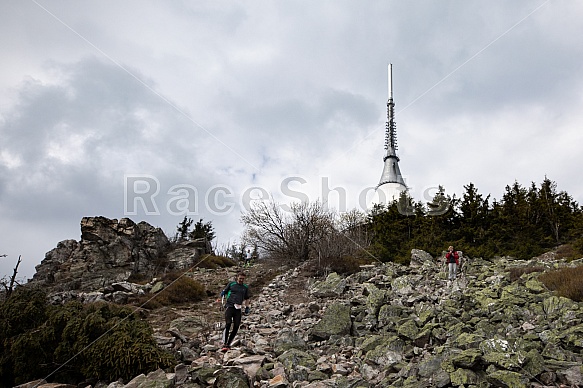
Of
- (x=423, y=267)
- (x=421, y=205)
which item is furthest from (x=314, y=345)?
(x=421, y=205)

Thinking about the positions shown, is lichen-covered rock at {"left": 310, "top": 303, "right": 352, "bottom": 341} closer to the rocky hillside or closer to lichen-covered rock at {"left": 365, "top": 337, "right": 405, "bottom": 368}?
the rocky hillside

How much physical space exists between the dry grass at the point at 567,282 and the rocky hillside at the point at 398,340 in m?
0.38

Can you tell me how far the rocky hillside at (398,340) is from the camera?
19.9ft

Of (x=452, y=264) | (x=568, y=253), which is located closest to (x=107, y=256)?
(x=452, y=264)

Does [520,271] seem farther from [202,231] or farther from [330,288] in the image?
[202,231]

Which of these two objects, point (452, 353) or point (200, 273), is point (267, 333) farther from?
point (200, 273)

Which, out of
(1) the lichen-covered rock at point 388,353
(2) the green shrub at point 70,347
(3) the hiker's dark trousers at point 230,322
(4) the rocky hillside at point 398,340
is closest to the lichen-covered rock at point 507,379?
(4) the rocky hillside at point 398,340

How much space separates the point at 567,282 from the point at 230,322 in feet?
31.0

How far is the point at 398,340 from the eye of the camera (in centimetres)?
781

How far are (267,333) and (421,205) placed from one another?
19.6 m

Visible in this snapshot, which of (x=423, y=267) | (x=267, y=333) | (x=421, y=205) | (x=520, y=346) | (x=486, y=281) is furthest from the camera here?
(x=421, y=205)

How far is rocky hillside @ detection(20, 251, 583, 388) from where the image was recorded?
608cm

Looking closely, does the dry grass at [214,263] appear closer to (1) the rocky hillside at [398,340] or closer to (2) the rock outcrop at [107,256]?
(2) the rock outcrop at [107,256]

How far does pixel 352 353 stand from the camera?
26.7ft
